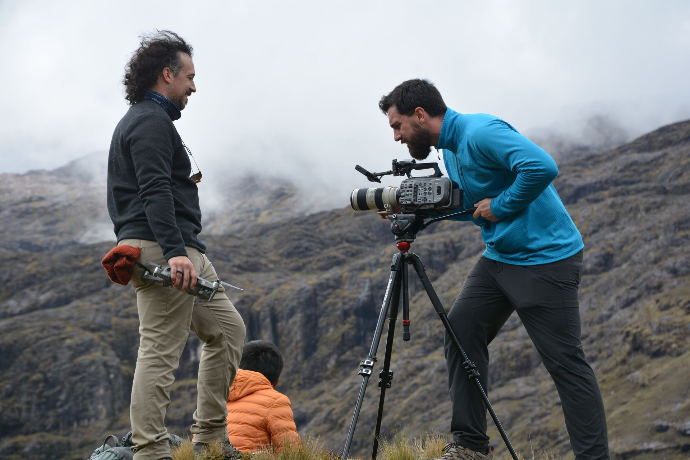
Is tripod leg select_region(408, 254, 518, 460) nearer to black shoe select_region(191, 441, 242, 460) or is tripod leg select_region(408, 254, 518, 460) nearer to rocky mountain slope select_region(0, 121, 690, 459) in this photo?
black shoe select_region(191, 441, 242, 460)

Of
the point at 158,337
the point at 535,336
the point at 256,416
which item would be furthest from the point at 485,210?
the point at 256,416

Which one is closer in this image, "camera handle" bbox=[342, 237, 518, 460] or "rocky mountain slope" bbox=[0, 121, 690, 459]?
"camera handle" bbox=[342, 237, 518, 460]

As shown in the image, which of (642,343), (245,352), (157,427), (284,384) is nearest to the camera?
(157,427)

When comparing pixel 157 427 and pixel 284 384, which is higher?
pixel 157 427

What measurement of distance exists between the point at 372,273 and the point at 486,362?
177 meters

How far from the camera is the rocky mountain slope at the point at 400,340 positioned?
11931 centimetres

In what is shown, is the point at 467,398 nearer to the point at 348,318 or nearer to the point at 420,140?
the point at 420,140

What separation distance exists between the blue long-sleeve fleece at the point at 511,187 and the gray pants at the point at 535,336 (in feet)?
0.41

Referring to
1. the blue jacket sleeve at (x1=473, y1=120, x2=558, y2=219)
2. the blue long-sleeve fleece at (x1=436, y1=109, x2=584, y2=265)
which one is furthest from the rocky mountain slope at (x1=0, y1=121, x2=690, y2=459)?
the blue jacket sleeve at (x1=473, y1=120, x2=558, y2=219)

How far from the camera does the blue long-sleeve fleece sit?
4.72 m

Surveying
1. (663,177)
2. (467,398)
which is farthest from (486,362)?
(663,177)

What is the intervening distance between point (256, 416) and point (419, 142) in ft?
9.35

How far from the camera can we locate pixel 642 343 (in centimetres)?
12694

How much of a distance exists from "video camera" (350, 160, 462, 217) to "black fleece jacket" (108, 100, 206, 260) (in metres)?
1.32
